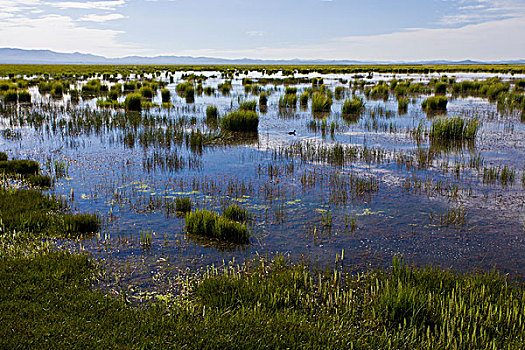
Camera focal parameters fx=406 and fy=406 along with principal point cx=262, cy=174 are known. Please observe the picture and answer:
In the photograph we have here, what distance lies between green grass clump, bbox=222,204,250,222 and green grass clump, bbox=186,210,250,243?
0.51 metres

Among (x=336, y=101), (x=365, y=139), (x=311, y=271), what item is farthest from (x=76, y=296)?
(x=336, y=101)

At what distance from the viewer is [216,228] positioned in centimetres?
735

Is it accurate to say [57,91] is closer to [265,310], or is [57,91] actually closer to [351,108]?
[351,108]

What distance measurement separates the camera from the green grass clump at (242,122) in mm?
17941

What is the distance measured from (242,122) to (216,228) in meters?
11.2

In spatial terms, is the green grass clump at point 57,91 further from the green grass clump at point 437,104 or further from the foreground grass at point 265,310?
the foreground grass at point 265,310

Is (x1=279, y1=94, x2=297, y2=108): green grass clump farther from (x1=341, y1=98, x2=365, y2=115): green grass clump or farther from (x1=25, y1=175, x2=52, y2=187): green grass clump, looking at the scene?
(x1=25, y1=175, x2=52, y2=187): green grass clump

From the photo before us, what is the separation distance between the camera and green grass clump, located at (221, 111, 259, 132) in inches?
706

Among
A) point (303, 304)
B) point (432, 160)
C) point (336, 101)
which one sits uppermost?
point (336, 101)

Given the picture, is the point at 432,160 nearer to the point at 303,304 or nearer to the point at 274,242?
the point at 274,242

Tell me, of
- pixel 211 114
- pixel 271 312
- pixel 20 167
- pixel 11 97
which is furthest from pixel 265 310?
pixel 11 97

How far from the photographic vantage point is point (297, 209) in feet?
28.7

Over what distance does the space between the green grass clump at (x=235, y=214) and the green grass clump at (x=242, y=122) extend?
1005 centimetres

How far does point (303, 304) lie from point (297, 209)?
3.67 m
